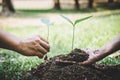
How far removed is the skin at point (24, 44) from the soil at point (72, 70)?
317mm

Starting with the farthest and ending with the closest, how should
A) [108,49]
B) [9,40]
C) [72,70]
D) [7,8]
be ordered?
[7,8]
[72,70]
[108,49]
[9,40]

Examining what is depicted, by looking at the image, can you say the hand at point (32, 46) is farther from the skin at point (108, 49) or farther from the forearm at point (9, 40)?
the skin at point (108, 49)

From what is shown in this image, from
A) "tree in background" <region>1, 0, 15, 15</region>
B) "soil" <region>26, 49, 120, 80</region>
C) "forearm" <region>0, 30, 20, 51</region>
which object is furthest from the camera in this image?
"tree in background" <region>1, 0, 15, 15</region>

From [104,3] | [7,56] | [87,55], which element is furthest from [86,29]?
[104,3]

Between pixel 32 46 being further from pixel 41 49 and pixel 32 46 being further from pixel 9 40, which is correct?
pixel 9 40

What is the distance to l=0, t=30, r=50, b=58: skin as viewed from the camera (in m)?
3.16

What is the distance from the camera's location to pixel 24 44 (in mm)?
3193

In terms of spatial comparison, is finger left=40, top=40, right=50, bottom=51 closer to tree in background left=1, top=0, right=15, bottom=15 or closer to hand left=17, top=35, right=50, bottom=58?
hand left=17, top=35, right=50, bottom=58

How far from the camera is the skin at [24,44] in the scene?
10.4 feet

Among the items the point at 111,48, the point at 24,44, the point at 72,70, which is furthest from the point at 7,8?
the point at 111,48

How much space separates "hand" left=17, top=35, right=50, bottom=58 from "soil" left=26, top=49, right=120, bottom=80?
32cm

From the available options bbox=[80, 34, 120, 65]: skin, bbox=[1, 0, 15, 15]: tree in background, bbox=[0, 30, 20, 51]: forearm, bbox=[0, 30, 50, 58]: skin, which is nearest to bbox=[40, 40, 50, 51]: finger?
bbox=[0, 30, 50, 58]: skin

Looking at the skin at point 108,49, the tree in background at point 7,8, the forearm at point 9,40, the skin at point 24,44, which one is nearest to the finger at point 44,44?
the skin at point 24,44

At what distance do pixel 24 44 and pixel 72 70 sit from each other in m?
0.57
